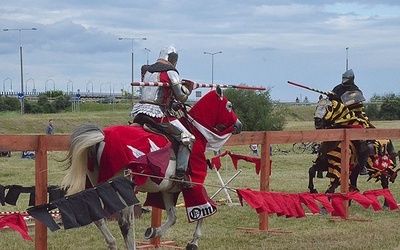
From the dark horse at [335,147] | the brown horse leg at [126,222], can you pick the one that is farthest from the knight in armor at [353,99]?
the brown horse leg at [126,222]

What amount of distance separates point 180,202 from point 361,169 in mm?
3477

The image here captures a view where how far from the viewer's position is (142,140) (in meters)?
7.99

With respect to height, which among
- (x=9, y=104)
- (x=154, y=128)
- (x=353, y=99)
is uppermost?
(x=353, y=99)

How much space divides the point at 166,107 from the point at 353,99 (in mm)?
5894

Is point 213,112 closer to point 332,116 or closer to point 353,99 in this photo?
point 332,116

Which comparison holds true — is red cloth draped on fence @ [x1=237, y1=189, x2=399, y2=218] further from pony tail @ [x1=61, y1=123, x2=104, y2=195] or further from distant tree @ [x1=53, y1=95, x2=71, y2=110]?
distant tree @ [x1=53, y1=95, x2=71, y2=110]

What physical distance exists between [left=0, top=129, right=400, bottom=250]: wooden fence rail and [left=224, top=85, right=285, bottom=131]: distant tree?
114ft

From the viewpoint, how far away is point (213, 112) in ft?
29.3

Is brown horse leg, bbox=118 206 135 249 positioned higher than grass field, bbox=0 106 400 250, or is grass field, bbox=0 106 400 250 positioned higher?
brown horse leg, bbox=118 206 135 249

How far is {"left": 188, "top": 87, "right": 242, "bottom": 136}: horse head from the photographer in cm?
888

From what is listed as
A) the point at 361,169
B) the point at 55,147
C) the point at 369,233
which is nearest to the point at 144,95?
the point at 55,147

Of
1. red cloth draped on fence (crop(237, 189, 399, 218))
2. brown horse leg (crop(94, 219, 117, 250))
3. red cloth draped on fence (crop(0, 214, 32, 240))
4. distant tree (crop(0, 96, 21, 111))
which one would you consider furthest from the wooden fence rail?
distant tree (crop(0, 96, 21, 111))

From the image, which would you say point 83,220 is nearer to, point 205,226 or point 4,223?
point 4,223

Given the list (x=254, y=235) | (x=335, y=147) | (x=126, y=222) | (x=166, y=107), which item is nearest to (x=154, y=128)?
(x=166, y=107)
